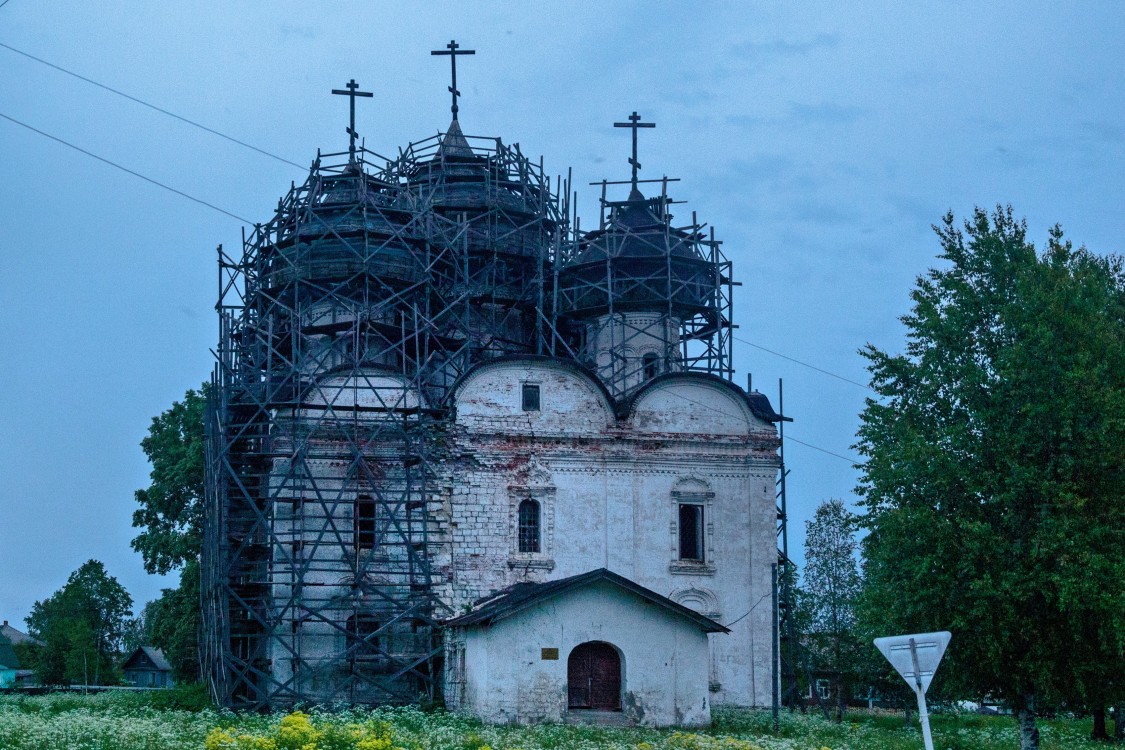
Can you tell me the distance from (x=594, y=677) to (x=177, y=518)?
15.9 m

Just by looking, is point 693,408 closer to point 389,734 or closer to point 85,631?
point 389,734

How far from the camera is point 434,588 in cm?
2922

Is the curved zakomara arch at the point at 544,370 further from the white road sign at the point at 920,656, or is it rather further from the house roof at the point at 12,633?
the house roof at the point at 12,633

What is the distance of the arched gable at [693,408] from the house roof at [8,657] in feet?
167

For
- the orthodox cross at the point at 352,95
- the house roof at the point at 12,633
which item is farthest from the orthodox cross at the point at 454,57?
the house roof at the point at 12,633

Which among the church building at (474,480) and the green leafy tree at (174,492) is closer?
the church building at (474,480)

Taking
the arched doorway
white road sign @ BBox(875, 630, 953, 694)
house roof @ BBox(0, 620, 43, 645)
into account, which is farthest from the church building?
house roof @ BBox(0, 620, 43, 645)

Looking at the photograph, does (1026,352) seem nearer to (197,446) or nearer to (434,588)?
(434,588)

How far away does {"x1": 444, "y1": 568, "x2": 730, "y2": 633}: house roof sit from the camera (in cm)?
2630

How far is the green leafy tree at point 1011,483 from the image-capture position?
20984mm

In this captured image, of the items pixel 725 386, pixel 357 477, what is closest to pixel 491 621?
pixel 357 477

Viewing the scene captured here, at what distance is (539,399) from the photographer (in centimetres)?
3061

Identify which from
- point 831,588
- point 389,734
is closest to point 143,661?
point 831,588

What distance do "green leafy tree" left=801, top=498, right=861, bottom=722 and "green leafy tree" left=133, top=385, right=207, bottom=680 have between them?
17771mm
